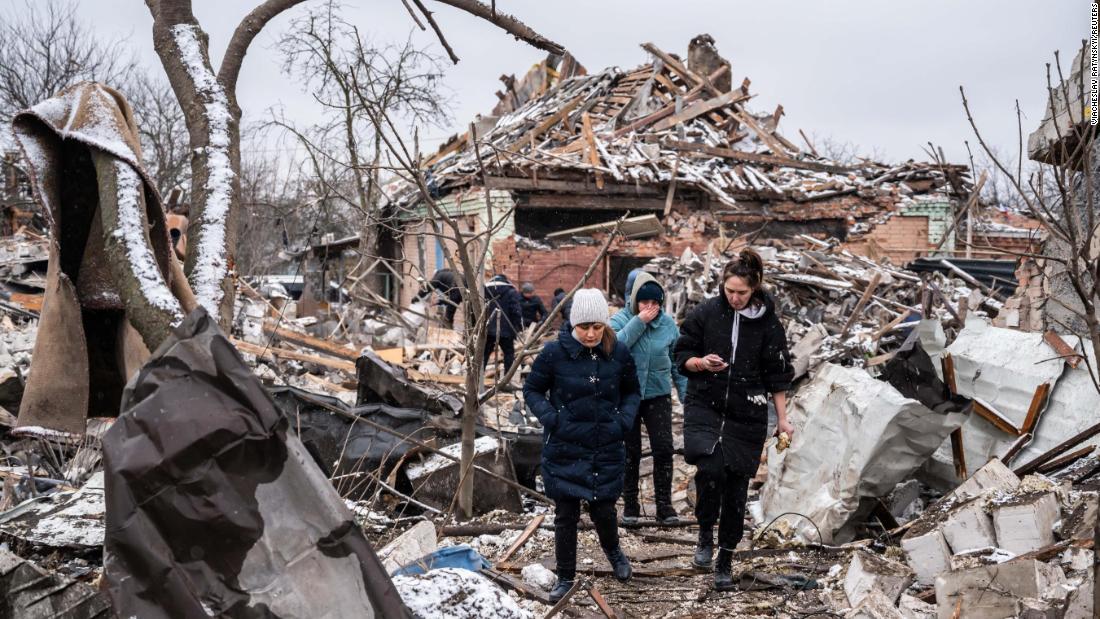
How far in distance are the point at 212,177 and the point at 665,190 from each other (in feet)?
47.0

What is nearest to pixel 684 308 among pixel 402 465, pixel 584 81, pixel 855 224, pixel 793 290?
pixel 793 290

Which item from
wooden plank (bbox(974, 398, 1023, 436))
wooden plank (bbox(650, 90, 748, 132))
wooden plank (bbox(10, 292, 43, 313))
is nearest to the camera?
wooden plank (bbox(974, 398, 1023, 436))

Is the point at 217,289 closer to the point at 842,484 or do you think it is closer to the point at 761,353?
the point at 761,353

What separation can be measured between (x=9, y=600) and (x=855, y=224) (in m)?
17.1

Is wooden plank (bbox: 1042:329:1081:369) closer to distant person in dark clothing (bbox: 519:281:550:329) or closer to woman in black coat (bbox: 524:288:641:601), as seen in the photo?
woman in black coat (bbox: 524:288:641:601)

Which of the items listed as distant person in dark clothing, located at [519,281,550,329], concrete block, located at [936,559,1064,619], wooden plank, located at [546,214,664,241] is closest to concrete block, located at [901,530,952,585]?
concrete block, located at [936,559,1064,619]

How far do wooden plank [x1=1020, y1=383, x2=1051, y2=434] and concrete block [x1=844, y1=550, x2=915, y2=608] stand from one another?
74.0 inches

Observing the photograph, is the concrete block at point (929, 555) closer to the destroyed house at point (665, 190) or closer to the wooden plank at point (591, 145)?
the destroyed house at point (665, 190)

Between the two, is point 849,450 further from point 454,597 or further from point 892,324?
point 892,324

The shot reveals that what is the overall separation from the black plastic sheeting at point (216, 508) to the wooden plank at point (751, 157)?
16.8m

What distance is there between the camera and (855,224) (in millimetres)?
17547

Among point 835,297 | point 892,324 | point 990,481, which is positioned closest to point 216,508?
point 990,481

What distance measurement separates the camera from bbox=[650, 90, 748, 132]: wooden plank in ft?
63.2

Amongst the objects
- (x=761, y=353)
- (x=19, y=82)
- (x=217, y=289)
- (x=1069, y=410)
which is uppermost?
(x=19, y=82)
